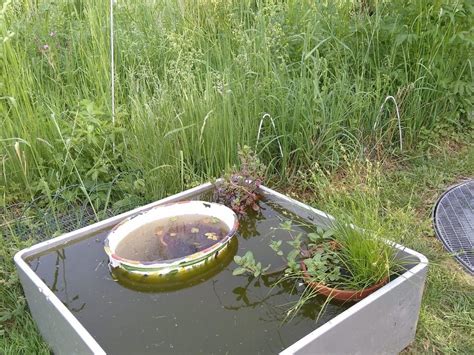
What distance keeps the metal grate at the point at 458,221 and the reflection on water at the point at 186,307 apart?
3.21 ft

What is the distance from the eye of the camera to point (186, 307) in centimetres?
189

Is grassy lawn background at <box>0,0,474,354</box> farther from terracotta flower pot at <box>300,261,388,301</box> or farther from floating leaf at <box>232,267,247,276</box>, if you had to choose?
floating leaf at <box>232,267,247,276</box>

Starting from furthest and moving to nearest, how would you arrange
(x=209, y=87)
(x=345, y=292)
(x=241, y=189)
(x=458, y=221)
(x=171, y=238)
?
(x=209, y=87) → (x=458, y=221) → (x=241, y=189) → (x=171, y=238) → (x=345, y=292)

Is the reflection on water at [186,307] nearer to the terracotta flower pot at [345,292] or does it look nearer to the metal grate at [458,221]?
the terracotta flower pot at [345,292]

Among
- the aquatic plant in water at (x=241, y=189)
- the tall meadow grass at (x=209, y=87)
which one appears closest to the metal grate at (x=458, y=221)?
the tall meadow grass at (x=209, y=87)

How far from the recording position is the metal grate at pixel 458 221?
2549mm

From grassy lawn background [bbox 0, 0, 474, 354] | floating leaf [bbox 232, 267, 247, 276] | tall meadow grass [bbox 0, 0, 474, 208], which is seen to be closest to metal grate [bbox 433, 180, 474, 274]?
grassy lawn background [bbox 0, 0, 474, 354]

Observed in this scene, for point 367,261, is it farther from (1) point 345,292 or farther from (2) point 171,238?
(2) point 171,238

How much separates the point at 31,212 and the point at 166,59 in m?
1.35

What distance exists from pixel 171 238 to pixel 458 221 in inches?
60.8

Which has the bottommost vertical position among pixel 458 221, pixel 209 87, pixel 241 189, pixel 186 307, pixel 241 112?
pixel 458 221

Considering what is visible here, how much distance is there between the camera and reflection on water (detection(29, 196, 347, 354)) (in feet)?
5.72

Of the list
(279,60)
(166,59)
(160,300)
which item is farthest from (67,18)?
(160,300)

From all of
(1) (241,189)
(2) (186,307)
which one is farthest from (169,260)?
(1) (241,189)
